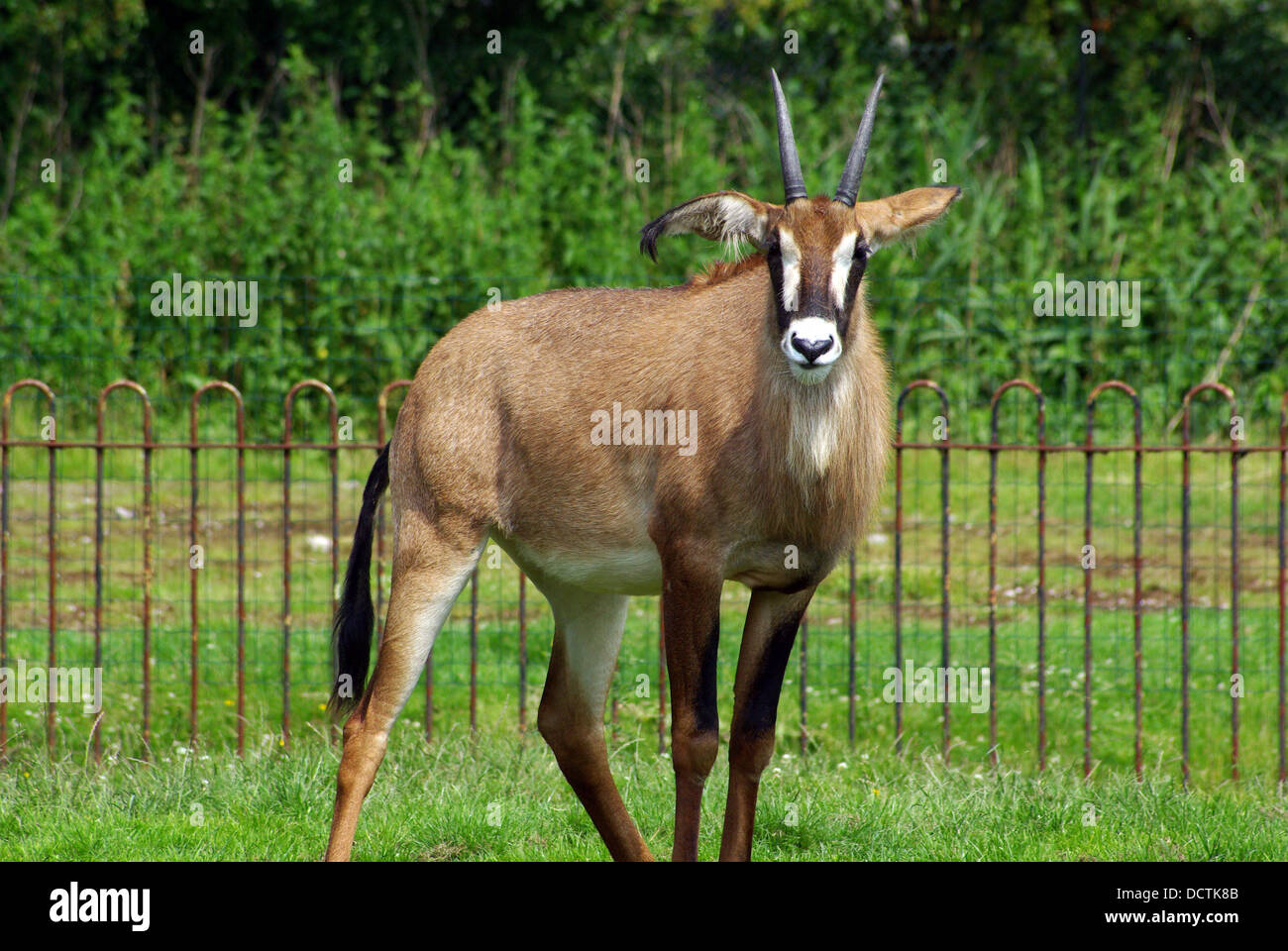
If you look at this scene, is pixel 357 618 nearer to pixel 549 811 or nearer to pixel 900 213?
pixel 549 811

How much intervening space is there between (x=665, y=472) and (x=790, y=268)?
0.80 metres

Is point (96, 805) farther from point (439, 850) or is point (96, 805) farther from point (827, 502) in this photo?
point (827, 502)

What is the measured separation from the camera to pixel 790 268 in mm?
4168

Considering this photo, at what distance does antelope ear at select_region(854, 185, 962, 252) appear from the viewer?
441 centimetres

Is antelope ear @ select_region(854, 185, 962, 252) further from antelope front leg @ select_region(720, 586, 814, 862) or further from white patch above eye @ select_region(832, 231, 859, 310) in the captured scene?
antelope front leg @ select_region(720, 586, 814, 862)

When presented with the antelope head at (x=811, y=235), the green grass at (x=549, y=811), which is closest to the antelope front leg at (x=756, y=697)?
the green grass at (x=549, y=811)

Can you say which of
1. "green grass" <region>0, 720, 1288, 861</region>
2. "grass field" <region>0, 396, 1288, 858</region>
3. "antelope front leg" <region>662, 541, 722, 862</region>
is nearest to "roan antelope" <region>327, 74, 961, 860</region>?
"antelope front leg" <region>662, 541, 722, 862</region>

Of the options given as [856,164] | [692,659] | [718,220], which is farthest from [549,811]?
[856,164]

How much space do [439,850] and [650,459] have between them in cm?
172

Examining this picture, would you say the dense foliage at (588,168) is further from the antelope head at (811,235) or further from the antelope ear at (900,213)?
the antelope head at (811,235)

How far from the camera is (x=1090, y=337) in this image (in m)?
12.0

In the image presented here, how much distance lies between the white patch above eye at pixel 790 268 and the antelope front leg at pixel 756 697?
1.01 meters

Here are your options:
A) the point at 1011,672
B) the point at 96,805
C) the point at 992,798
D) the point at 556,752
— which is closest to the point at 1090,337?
the point at 1011,672

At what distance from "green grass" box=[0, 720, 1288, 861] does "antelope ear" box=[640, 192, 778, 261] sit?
221 cm
